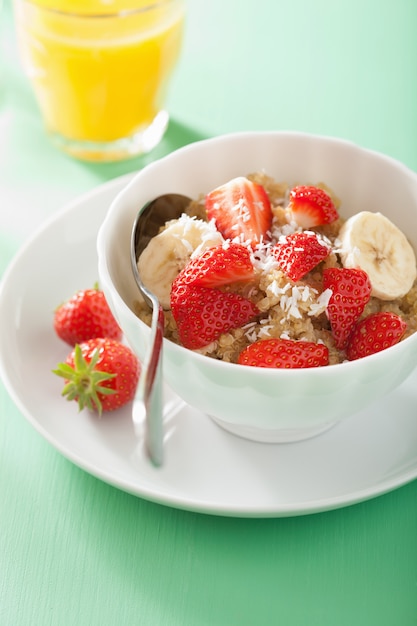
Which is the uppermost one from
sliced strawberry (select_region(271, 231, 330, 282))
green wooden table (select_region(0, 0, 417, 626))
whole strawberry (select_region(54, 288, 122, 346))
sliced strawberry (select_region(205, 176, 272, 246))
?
sliced strawberry (select_region(271, 231, 330, 282))

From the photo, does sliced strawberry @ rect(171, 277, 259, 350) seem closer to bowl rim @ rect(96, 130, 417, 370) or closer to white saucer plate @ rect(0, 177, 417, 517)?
bowl rim @ rect(96, 130, 417, 370)

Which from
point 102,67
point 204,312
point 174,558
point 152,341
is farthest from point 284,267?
point 102,67

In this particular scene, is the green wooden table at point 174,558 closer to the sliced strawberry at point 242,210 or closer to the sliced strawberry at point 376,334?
the sliced strawberry at point 376,334

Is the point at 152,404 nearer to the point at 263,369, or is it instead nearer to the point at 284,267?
the point at 263,369

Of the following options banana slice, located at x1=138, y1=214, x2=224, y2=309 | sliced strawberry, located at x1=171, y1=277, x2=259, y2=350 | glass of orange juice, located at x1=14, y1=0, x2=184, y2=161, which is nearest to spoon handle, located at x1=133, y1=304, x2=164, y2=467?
sliced strawberry, located at x1=171, y1=277, x2=259, y2=350

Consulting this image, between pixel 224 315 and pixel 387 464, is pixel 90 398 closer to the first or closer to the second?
pixel 224 315

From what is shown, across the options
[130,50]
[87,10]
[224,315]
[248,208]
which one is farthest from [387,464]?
[87,10]
